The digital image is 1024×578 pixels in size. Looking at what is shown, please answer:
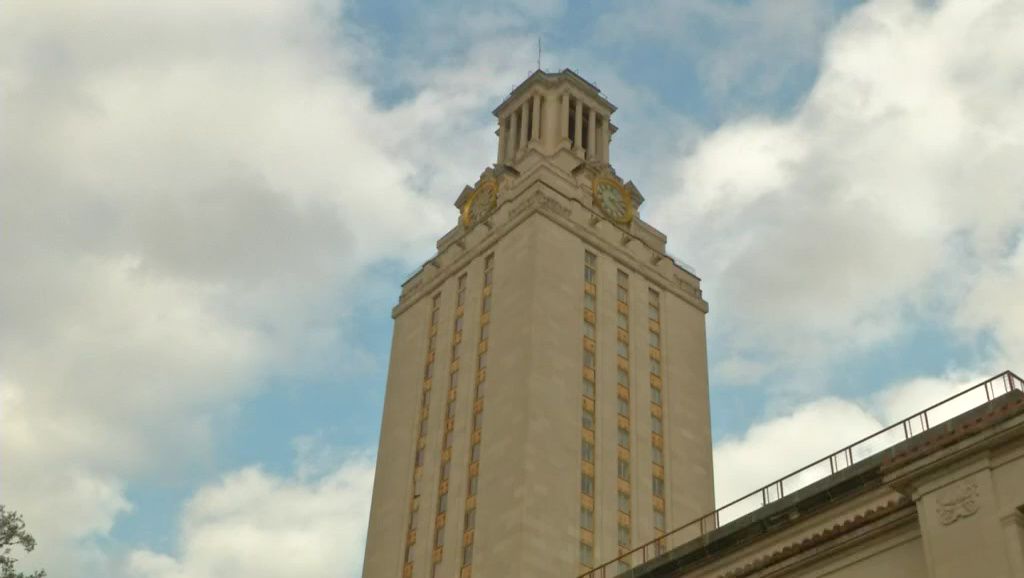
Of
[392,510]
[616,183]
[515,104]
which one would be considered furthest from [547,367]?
[515,104]

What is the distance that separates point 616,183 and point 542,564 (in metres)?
39.5

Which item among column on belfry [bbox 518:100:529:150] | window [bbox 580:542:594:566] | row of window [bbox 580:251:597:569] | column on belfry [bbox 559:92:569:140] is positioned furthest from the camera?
column on belfry [bbox 518:100:529:150]

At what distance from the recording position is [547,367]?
82.2m

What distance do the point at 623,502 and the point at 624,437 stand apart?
207 inches

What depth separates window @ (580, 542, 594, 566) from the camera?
75.7 metres

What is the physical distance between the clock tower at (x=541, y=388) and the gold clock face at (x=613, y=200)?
0.18 metres

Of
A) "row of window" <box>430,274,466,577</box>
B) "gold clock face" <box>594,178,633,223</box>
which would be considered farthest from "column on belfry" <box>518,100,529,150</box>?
"row of window" <box>430,274,466,577</box>

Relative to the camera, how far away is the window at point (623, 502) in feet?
264

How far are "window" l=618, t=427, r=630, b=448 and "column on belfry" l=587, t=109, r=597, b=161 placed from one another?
31392 millimetres

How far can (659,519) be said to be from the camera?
82750mm

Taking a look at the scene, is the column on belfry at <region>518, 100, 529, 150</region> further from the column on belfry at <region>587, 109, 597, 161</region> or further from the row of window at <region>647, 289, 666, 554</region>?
the row of window at <region>647, 289, 666, 554</region>

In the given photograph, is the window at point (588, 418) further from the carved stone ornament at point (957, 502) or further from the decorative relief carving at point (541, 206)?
the carved stone ornament at point (957, 502)

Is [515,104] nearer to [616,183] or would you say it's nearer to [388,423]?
[616,183]

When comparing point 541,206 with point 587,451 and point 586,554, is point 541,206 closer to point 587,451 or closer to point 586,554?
point 587,451
